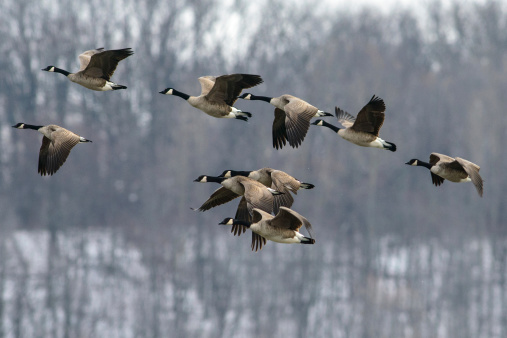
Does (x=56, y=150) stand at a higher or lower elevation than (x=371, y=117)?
lower

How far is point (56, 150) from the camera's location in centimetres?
1318

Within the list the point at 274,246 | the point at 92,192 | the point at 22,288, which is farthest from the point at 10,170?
the point at 274,246

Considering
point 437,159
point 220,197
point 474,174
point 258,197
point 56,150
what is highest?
point 437,159

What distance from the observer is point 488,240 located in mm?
39688

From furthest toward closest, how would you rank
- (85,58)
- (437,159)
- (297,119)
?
(85,58), (437,159), (297,119)

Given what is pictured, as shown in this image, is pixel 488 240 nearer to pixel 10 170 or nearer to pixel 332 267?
pixel 332 267

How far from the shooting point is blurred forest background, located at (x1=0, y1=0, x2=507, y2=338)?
36562mm

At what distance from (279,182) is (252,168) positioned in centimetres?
2789

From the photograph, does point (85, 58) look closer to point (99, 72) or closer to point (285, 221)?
point (99, 72)

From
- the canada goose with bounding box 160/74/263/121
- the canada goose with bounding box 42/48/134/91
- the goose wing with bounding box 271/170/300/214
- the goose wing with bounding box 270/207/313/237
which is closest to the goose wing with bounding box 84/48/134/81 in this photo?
the canada goose with bounding box 42/48/134/91

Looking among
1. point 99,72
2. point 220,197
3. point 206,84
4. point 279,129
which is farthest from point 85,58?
point 279,129

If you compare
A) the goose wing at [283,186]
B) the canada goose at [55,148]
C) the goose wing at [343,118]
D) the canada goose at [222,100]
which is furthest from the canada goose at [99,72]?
the goose wing at [343,118]

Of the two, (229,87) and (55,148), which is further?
(229,87)

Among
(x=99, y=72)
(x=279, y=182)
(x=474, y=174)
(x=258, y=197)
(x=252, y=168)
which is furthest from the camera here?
(x=252, y=168)
